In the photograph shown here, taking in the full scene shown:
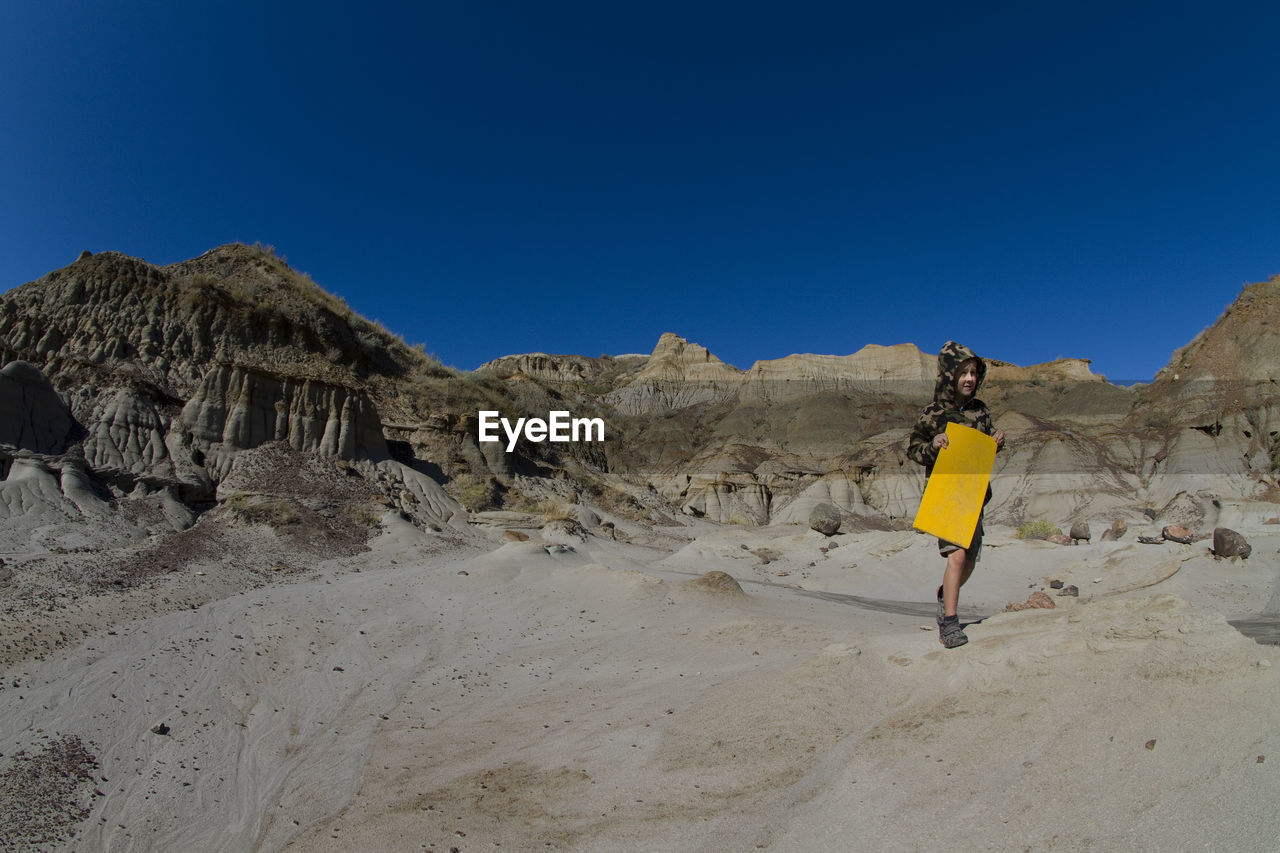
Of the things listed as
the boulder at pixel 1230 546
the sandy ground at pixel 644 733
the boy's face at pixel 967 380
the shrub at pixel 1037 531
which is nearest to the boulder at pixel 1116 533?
the shrub at pixel 1037 531

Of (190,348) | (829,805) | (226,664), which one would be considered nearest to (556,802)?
(829,805)

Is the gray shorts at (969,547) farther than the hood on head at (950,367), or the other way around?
the hood on head at (950,367)

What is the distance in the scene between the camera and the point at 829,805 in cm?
287

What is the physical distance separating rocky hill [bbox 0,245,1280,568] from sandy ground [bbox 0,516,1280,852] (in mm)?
6560

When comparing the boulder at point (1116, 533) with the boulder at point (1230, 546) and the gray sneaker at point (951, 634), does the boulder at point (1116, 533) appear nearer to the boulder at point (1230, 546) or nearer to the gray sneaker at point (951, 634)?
the boulder at point (1230, 546)

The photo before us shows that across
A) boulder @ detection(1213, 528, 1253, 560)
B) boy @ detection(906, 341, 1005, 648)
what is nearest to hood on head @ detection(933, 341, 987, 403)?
boy @ detection(906, 341, 1005, 648)

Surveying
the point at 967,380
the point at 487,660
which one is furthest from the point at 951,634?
the point at 487,660

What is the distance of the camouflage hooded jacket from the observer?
14.2 ft

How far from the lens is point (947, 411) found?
4.38m

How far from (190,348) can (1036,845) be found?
26.5 meters

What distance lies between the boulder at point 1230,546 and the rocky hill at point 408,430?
11.0 metres

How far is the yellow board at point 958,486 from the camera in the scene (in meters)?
4.01

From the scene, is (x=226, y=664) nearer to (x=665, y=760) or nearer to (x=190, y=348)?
(x=665, y=760)

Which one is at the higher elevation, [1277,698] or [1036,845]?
[1277,698]
